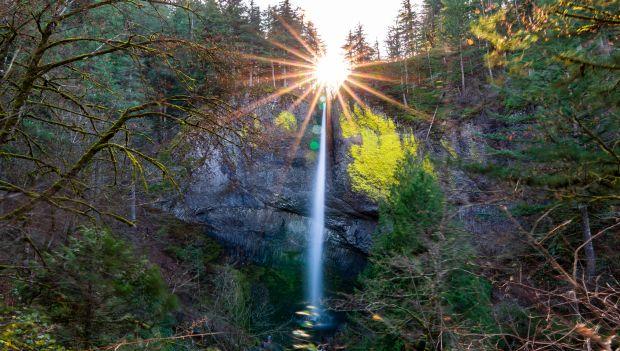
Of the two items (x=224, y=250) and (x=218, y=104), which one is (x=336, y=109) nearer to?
(x=224, y=250)

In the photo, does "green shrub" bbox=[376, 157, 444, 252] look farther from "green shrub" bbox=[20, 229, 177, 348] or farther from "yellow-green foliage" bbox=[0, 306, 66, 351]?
"yellow-green foliage" bbox=[0, 306, 66, 351]

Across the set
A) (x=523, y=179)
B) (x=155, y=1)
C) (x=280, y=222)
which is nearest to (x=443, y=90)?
(x=280, y=222)

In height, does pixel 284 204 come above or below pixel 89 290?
below

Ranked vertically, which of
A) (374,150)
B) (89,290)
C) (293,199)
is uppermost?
(374,150)

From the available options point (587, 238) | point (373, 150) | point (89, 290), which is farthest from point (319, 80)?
point (89, 290)

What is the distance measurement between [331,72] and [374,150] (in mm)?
7339

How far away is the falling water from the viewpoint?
63.5 feet

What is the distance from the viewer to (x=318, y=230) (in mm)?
20109

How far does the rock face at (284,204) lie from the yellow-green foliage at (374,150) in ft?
1.77

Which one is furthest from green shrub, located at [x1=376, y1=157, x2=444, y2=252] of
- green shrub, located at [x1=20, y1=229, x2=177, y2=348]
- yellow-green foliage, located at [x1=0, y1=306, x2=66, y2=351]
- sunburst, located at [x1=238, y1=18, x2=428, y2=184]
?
sunburst, located at [x1=238, y1=18, x2=428, y2=184]

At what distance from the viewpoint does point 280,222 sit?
65.9ft

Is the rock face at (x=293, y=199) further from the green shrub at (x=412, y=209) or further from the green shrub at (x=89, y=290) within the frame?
the green shrub at (x=89, y=290)

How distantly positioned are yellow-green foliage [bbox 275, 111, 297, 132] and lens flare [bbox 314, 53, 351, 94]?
3315 mm

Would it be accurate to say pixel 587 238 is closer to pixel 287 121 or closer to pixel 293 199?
pixel 293 199
